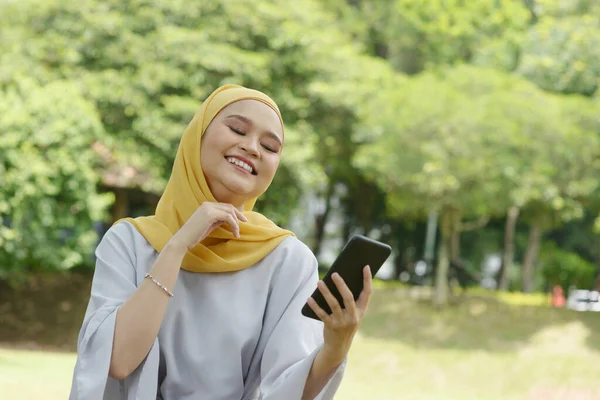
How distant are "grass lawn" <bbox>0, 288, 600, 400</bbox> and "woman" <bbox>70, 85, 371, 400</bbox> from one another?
748cm

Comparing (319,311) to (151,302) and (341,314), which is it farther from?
(151,302)

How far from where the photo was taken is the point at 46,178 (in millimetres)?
8742

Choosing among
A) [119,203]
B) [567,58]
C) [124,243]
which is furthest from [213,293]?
[567,58]

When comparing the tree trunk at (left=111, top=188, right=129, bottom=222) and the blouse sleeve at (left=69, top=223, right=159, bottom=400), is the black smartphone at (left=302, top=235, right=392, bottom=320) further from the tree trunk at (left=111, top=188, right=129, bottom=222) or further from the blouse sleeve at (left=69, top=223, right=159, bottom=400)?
the tree trunk at (left=111, top=188, right=129, bottom=222)

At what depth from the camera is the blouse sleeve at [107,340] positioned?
4.14 ft

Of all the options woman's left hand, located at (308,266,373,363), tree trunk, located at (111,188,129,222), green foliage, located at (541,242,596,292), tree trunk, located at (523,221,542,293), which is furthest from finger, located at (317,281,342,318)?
green foliage, located at (541,242,596,292)

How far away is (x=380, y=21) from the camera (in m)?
13.7

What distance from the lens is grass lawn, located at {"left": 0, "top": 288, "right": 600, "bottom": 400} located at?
31.3ft

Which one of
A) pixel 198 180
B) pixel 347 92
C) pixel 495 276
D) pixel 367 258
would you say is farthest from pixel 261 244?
pixel 495 276

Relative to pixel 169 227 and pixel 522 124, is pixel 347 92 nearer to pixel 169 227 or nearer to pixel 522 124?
pixel 522 124

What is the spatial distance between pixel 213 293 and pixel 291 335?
136 millimetres

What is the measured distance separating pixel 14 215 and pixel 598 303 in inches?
315

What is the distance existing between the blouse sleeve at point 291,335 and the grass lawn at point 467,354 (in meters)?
7.47

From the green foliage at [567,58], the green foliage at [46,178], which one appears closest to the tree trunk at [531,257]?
the green foliage at [567,58]
